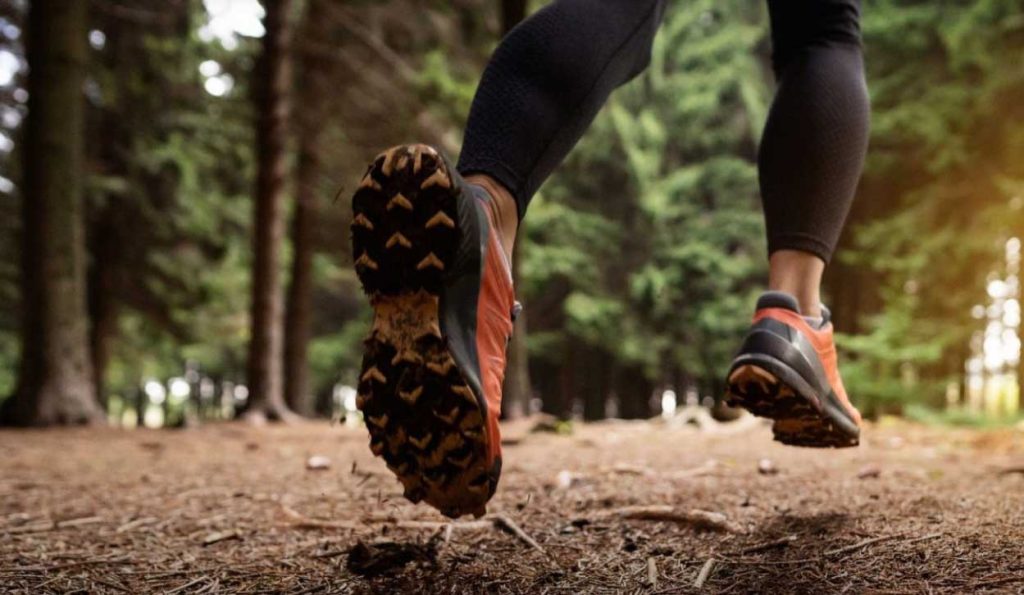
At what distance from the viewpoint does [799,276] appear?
1443 mm

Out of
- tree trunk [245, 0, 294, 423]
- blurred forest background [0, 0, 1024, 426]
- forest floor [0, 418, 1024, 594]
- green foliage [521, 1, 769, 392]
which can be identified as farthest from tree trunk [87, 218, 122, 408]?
forest floor [0, 418, 1024, 594]

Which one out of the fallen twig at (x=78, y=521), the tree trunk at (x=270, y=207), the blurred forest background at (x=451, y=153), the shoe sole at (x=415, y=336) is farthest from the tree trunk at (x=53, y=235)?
the shoe sole at (x=415, y=336)

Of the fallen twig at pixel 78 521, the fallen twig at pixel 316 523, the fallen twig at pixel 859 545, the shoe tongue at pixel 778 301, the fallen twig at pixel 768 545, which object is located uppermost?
the shoe tongue at pixel 778 301

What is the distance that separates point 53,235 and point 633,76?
5.11m

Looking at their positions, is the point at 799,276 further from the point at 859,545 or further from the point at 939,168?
the point at 939,168

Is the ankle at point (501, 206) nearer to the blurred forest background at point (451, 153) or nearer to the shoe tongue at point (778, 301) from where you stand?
the shoe tongue at point (778, 301)

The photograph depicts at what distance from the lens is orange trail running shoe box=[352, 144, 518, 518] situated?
1063 mm

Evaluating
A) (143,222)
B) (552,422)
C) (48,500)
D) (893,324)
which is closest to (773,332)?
(48,500)

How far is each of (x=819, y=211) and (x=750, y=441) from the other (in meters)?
3.07

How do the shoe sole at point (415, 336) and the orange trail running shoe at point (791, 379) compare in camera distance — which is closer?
the shoe sole at point (415, 336)

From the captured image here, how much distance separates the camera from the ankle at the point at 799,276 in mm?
1441

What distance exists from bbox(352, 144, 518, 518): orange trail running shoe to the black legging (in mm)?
149

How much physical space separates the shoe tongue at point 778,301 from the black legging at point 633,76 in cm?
10

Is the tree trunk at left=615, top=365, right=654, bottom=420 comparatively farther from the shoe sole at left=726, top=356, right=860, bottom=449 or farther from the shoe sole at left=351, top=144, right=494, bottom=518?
the shoe sole at left=351, top=144, right=494, bottom=518
